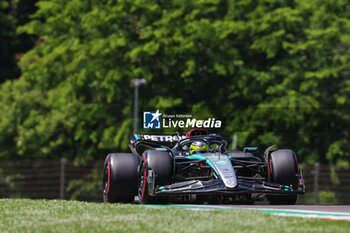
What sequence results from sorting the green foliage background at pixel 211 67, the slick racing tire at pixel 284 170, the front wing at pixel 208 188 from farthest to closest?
the green foliage background at pixel 211 67
the slick racing tire at pixel 284 170
the front wing at pixel 208 188

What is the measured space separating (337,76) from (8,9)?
2331 centimetres

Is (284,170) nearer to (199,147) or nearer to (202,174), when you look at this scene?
(202,174)

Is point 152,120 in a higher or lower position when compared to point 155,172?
higher

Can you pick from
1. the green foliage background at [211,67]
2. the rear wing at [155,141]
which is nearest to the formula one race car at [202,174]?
the rear wing at [155,141]

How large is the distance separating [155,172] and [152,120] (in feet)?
9.35

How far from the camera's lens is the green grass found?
29.5ft

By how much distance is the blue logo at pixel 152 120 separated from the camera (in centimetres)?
1535

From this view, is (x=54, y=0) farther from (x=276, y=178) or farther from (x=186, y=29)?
(x=276, y=178)

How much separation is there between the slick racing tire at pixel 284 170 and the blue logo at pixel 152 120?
256 cm

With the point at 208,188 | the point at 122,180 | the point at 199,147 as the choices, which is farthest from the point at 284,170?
the point at 122,180

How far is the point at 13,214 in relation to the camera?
10.9 m

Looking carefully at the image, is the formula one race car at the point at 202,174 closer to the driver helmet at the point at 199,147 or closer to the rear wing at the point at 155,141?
the driver helmet at the point at 199,147

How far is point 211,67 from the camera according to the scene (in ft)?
107

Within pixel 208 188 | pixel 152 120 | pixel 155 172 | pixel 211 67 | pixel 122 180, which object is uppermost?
pixel 152 120
